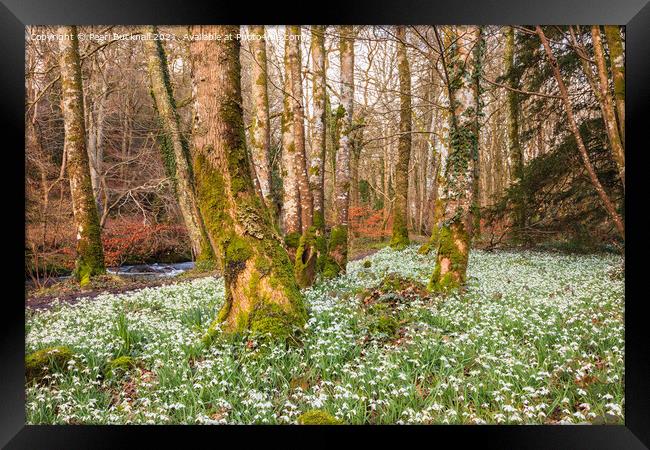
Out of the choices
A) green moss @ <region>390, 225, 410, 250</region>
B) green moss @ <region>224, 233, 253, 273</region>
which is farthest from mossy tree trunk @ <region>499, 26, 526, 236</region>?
green moss @ <region>224, 233, 253, 273</region>

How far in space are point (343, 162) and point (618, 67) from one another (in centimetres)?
528

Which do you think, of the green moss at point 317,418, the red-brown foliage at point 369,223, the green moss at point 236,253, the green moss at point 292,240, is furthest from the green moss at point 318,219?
the red-brown foliage at point 369,223

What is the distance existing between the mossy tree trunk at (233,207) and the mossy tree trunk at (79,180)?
3.49 m

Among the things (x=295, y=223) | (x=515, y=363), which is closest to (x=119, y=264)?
(x=295, y=223)

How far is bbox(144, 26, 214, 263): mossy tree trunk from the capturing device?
9.27 m

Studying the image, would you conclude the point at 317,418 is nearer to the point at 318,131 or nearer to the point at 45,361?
the point at 45,361

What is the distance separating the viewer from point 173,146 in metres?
9.79

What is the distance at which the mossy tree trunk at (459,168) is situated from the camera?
5.60 metres

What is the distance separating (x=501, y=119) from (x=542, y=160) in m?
2.20

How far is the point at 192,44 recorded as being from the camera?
390 cm

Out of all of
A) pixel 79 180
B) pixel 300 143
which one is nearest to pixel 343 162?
pixel 300 143

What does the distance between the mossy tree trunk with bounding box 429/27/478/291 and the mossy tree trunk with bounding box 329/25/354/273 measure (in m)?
2.37

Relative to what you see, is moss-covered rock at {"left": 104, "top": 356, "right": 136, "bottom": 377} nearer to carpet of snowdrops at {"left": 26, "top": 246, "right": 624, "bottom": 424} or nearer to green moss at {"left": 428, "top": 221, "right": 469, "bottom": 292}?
carpet of snowdrops at {"left": 26, "top": 246, "right": 624, "bottom": 424}
